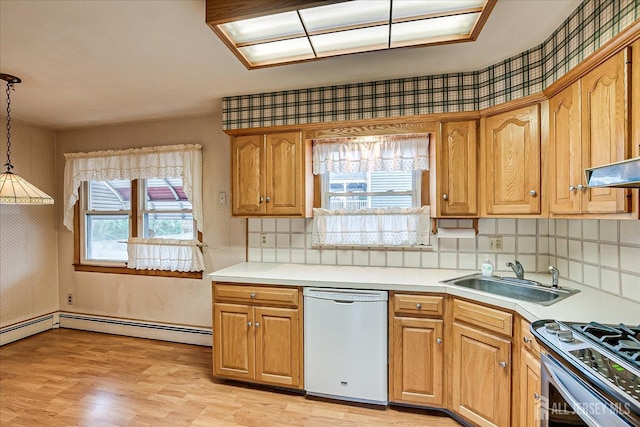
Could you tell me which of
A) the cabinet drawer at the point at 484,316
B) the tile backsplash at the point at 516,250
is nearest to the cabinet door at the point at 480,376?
the cabinet drawer at the point at 484,316

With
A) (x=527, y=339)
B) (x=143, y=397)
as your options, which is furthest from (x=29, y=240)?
(x=527, y=339)

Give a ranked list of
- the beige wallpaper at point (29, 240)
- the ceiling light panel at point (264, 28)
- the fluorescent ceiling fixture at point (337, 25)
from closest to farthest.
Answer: the fluorescent ceiling fixture at point (337, 25) → the ceiling light panel at point (264, 28) → the beige wallpaper at point (29, 240)

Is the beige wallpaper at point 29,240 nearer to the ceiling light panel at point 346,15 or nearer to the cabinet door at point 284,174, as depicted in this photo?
the cabinet door at point 284,174

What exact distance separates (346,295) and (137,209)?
2.64 meters

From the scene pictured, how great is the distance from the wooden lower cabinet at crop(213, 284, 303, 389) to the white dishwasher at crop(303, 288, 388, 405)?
0.32ft

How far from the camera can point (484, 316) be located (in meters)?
1.86

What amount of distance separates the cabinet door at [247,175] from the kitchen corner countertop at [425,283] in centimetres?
54

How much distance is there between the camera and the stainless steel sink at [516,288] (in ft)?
6.34

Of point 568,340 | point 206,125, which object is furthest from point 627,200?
point 206,125

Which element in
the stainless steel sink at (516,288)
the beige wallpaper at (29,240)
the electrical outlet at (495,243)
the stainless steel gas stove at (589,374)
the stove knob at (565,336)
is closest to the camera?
the stainless steel gas stove at (589,374)

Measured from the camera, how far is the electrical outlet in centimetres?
250

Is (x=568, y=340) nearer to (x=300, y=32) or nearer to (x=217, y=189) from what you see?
(x=300, y=32)

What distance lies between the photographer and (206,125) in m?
3.29

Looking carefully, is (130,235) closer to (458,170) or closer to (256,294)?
(256,294)
